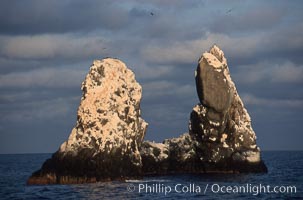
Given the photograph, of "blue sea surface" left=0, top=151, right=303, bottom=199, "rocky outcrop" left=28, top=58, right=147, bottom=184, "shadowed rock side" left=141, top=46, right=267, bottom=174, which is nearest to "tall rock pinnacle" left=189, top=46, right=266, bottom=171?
"shadowed rock side" left=141, top=46, right=267, bottom=174

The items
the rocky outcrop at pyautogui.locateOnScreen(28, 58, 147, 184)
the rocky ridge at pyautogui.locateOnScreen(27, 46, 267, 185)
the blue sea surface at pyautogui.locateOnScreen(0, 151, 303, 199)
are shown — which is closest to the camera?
the blue sea surface at pyautogui.locateOnScreen(0, 151, 303, 199)

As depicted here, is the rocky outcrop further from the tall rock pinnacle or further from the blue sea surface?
the tall rock pinnacle

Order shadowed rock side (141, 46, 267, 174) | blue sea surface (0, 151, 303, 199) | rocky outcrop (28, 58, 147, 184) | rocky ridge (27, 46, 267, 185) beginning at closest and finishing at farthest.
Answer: blue sea surface (0, 151, 303, 199), rocky outcrop (28, 58, 147, 184), rocky ridge (27, 46, 267, 185), shadowed rock side (141, 46, 267, 174)

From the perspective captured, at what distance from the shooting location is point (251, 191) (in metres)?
66.4

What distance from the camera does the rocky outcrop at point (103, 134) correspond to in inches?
2943

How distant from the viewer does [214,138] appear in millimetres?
93188

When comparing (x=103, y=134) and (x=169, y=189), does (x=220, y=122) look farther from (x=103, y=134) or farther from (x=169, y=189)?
Result: (x=169, y=189)

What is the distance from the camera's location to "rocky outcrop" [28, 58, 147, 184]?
74750mm

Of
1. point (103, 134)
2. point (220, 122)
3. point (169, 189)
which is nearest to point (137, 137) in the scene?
point (103, 134)

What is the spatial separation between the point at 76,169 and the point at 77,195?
1351 centimetres

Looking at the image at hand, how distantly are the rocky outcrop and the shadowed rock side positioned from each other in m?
11.6

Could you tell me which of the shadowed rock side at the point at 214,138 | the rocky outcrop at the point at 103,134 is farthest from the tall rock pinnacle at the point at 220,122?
the rocky outcrop at the point at 103,134

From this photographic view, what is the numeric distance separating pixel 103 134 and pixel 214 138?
22.8 meters

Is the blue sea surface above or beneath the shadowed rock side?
beneath
